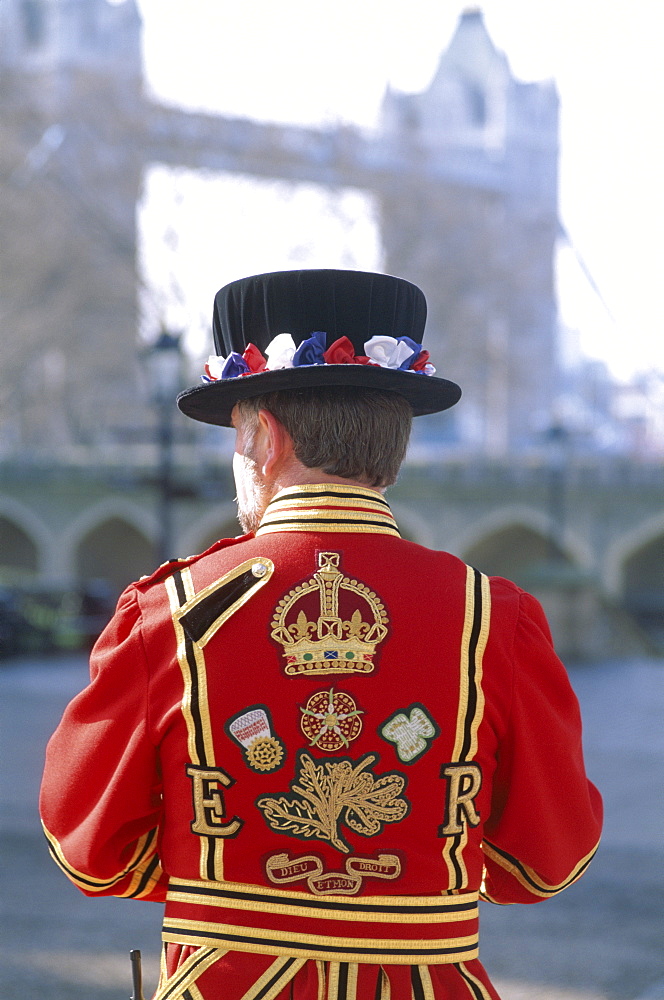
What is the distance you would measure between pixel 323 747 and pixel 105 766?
273mm

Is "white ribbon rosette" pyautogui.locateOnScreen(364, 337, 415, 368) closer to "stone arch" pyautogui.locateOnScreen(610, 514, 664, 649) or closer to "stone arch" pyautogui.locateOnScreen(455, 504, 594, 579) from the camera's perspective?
"stone arch" pyautogui.locateOnScreen(610, 514, 664, 649)

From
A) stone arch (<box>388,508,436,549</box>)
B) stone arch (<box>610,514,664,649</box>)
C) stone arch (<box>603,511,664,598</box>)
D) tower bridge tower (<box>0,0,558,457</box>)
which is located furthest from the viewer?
tower bridge tower (<box>0,0,558,457</box>)

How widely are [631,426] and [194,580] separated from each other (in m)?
54.4

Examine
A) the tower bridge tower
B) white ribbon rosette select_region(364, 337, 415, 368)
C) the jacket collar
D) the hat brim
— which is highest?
the tower bridge tower

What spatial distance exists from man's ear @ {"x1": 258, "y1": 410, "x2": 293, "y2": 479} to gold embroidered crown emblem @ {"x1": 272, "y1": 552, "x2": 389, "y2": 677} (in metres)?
0.15

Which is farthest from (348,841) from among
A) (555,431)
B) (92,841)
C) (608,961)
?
(555,431)

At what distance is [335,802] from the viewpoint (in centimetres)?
138

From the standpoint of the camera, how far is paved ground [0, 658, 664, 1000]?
12.9 feet

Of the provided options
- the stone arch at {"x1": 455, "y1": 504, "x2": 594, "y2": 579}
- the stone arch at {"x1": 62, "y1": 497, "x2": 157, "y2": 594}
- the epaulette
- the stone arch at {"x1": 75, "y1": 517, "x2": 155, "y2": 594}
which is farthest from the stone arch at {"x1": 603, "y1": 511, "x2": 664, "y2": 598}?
the epaulette

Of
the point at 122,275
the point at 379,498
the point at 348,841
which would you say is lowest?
the point at 348,841

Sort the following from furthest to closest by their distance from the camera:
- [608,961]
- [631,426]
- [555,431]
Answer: [631,426]
[555,431]
[608,961]

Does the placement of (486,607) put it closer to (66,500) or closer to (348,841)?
(348,841)

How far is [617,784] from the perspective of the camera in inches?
286

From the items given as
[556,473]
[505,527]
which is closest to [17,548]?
[505,527]
